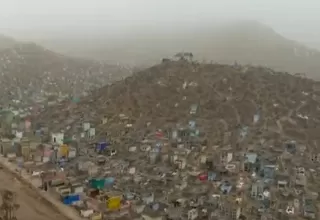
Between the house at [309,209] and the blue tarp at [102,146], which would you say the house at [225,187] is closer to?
the house at [309,209]

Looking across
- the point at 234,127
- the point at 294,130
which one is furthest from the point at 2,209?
the point at 294,130

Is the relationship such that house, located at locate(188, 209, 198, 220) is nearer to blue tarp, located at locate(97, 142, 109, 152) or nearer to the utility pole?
the utility pole

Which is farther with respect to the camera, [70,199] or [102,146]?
[102,146]

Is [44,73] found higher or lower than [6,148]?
higher

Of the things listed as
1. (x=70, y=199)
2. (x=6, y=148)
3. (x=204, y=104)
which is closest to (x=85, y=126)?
(x=6, y=148)

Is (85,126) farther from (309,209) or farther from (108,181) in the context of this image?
(309,209)

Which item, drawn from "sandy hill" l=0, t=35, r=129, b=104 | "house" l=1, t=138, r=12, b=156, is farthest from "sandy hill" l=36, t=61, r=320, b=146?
"sandy hill" l=0, t=35, r=129, b=104
